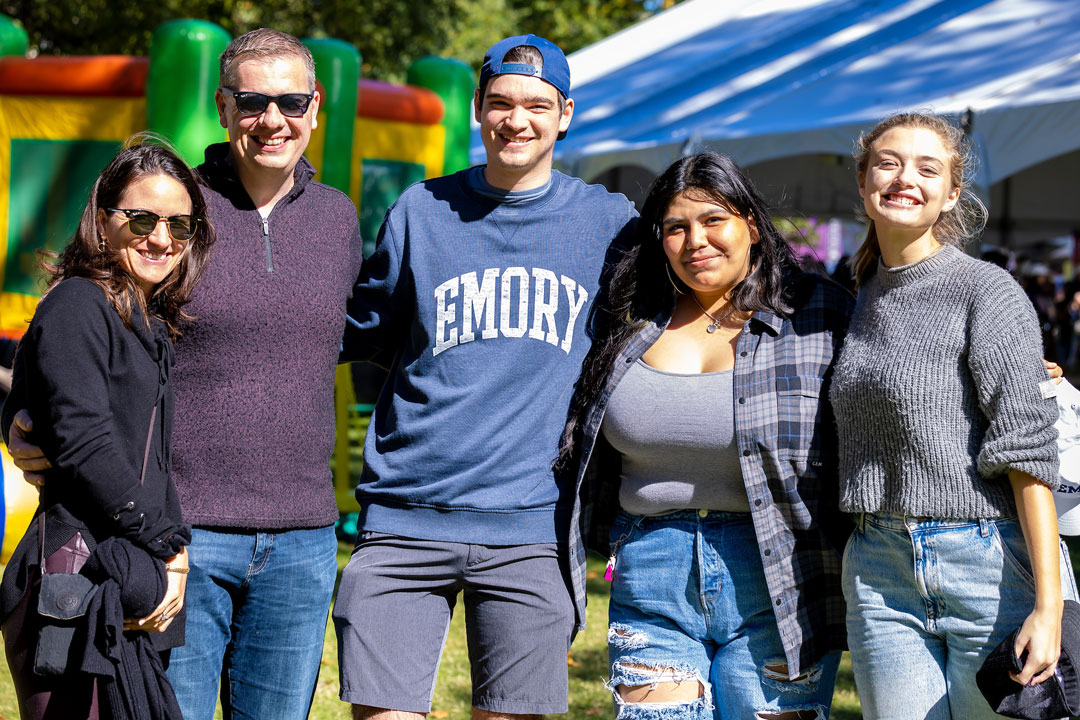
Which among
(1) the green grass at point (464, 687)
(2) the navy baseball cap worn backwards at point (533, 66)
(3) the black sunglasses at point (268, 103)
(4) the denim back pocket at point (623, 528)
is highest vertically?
(2) the navy baseball cap worn backwards at point (533, 66)

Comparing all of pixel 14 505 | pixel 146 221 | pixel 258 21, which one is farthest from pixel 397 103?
pixel 258 21

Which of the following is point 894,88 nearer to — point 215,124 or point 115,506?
point 215,124

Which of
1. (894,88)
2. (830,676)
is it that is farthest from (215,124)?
(830,676)

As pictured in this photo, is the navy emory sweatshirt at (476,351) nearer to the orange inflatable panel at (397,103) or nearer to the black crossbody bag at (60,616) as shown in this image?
the black crossbody bag at (60,616)

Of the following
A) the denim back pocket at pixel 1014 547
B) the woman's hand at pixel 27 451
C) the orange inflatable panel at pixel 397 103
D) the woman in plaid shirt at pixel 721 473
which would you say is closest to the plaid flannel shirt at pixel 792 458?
the woman in plaid shirt at pixel 721 473

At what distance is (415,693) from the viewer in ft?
8.89

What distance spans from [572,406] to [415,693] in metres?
0.79

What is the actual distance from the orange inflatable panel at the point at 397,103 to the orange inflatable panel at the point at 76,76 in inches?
56.4

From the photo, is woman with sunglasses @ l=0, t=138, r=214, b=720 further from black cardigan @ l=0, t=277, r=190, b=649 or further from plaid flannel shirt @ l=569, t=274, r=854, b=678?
plaid flannel shirt @ l=569, t=274, r=854, b=678

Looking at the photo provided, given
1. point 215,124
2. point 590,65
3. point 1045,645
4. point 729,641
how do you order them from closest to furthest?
point 1045,645, point 729,641, point 215,124, point 590,65

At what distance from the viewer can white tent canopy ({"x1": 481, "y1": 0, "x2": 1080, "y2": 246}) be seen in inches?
264

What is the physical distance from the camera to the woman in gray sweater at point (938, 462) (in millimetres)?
2279

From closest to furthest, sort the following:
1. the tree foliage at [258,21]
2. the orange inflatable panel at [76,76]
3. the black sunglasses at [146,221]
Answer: the black sunglasses at [146,221] → the orange inflatable panel at [76,76] → the tree foliage at [258,21]

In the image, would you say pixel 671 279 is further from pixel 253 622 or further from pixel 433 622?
pixel 253 622
